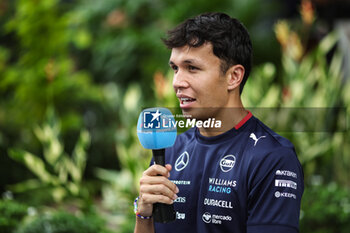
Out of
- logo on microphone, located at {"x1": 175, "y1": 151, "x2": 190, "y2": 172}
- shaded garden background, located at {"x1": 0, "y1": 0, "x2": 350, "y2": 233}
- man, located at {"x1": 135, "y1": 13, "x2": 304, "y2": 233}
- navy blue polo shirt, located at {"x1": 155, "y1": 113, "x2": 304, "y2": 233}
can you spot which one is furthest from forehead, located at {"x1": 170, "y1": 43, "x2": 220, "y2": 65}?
shaded garden background, located at {"x1": 0, "y1": 0, "x2": 350, "y2": 233}

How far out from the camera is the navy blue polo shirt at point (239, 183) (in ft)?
5.02

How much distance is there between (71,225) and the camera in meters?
3.90

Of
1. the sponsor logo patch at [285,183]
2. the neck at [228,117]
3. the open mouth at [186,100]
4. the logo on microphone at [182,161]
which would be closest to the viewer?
the sponsor logo patch at [285,183]

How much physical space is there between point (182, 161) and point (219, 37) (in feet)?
1.74

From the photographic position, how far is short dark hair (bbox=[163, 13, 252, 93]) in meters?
1.64

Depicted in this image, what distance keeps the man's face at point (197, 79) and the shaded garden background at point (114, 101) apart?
2.59 metres

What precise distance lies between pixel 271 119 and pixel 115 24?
16.6 feet

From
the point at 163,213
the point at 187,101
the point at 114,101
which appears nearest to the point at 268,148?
the point at 187,101

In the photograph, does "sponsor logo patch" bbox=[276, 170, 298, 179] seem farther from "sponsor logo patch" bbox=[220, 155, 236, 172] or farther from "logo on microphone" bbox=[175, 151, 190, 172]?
"logo on microphone" bbox=[175, 151, 190, 172]

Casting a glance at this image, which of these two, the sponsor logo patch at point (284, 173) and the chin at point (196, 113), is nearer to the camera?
the sponsor logo patch at point (284, 173)

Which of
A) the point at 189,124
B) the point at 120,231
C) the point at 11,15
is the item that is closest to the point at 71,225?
Result: the point at 120,231

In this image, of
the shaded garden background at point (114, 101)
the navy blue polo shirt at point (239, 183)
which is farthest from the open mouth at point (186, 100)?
the shaded garden background at point (114, 101)

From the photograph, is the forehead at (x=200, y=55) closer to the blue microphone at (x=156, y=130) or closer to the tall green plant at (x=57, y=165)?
the blue microphone at (x=156, y=130)

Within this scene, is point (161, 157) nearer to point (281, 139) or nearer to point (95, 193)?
point (281, 139)
